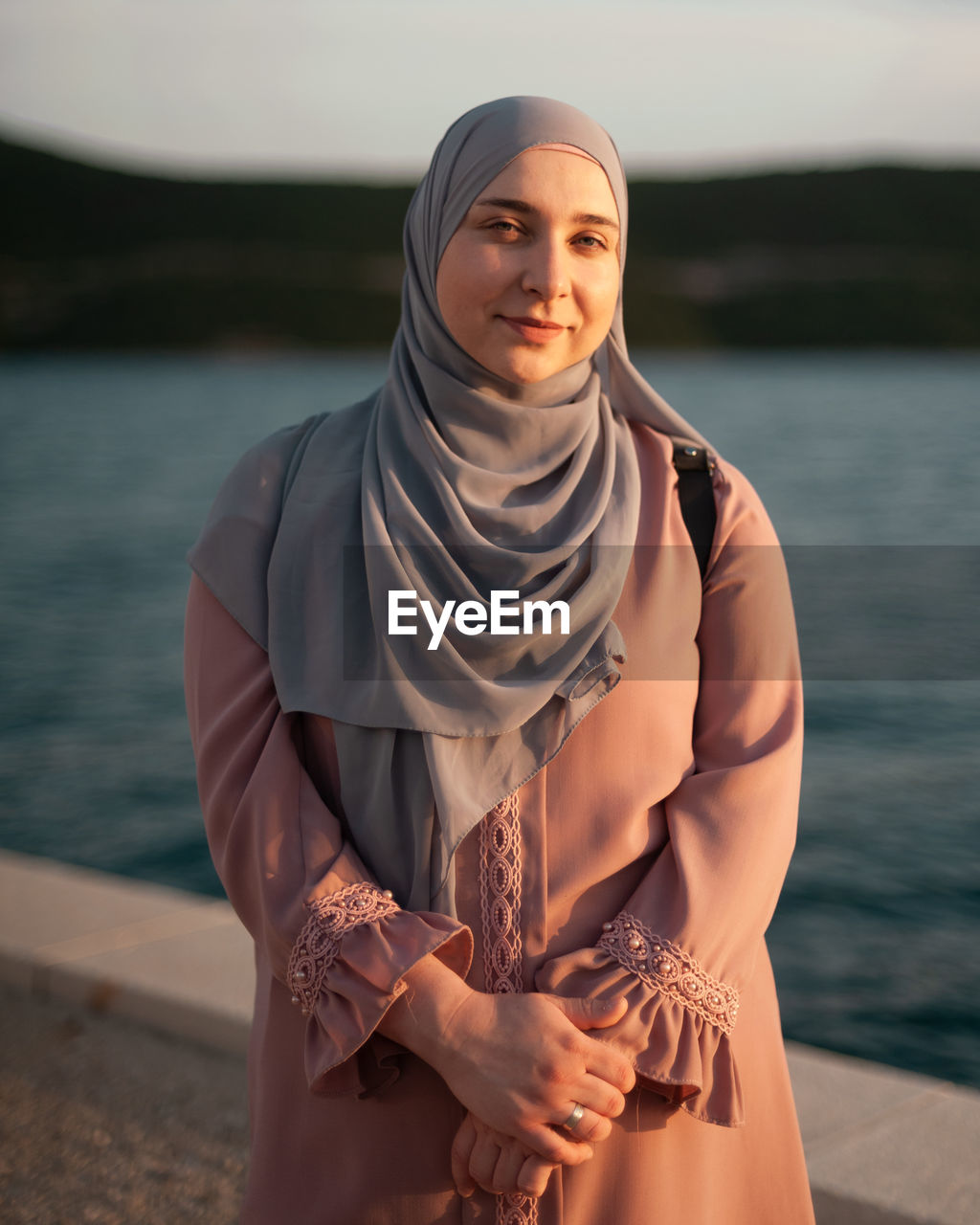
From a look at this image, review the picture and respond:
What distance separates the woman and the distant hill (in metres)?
64.0

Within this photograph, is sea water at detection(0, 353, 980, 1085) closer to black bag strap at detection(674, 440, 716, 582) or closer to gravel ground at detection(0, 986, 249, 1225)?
gravel ground at detection(0, 986, 249, 1225)

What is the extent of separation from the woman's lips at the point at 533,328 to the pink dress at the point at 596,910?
253 mm

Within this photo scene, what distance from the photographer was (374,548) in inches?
62.6

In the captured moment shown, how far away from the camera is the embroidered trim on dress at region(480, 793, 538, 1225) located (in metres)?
1.56

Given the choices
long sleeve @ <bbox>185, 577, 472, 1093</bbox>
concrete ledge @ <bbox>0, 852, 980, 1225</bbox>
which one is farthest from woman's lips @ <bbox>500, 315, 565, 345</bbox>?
→ concrete ledge @ <bbox>0, 852, 980, 1225</bbox>

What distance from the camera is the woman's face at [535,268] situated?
1.54 meters

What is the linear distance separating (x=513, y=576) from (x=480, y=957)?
46cm

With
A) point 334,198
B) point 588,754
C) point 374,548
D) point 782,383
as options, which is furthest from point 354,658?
point 334,198

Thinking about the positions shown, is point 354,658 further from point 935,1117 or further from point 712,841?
point 935,1117

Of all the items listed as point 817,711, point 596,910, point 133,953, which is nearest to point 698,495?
point 596,910

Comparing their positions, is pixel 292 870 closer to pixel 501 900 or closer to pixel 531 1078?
pixel 501 900

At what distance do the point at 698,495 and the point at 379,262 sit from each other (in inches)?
2822

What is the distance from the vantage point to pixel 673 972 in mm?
1509

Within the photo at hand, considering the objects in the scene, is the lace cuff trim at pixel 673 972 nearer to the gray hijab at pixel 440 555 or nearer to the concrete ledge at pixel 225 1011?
the gray hijab at pixel 440 555
